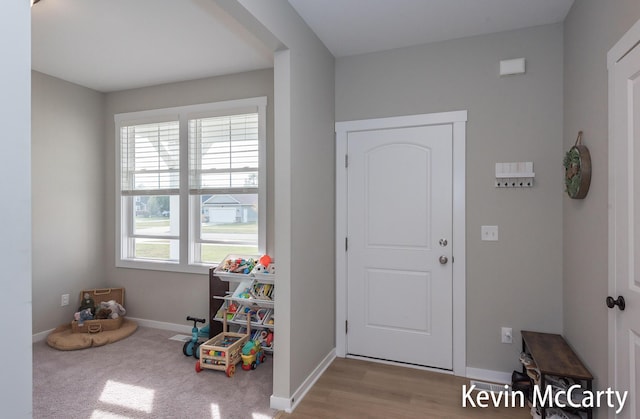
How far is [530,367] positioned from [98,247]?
4576mm

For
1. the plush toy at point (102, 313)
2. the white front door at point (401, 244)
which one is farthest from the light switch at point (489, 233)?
the plush toy at point (102, 313)

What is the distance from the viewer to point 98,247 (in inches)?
166

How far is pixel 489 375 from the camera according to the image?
2732 mm

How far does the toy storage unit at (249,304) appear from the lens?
3.18 m

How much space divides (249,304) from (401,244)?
152 centimetres

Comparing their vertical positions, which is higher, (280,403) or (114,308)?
(114,308)

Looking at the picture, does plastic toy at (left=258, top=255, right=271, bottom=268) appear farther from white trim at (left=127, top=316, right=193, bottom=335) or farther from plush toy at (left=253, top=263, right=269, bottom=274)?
white trim at (left=127, top=316, right=193, bottom=335)

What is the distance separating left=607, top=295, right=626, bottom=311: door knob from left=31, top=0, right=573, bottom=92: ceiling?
1925 mm

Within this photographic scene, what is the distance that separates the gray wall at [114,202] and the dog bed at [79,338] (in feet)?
1.27

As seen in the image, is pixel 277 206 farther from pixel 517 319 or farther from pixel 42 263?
pixel 42 263

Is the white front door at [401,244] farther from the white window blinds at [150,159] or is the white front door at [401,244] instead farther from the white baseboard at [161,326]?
the white window blinds at [150,159]

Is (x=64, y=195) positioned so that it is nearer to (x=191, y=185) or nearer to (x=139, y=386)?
(x=191, y=185)

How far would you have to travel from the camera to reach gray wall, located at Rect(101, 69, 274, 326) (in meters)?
3.56

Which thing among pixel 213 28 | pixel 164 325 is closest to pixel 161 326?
pixel 164 325
